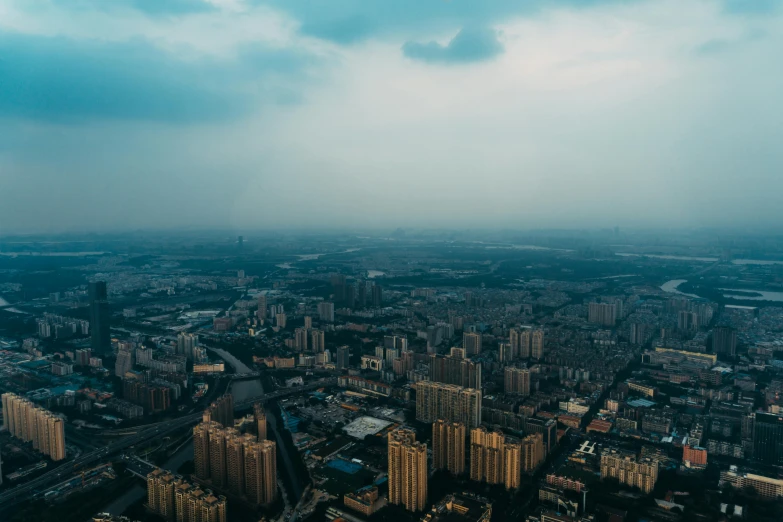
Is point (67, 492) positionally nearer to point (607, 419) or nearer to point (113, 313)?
point (607, 419)

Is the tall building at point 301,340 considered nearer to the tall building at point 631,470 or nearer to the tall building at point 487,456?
the tall building at point 487,456

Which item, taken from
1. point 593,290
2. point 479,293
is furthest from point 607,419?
point 593,290

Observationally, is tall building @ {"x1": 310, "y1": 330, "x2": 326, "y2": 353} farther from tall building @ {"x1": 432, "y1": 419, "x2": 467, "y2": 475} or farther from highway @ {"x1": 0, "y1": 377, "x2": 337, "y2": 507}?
tall building @ {"x1": 432, "y1": 419, "x2": 467, "y2": 475}

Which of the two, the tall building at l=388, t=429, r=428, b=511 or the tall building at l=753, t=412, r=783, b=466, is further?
the tall building at l=753, t=412, r=783, b=466

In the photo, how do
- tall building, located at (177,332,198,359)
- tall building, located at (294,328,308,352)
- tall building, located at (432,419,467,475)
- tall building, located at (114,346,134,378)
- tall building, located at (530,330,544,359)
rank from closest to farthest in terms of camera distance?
tall building, located at (432,419,467,475)
tall building, located at (114,346,134,378)
tall building, located at (177,332,198,359)
tall building, located at (530,330,544,359)
tall building, located at (294,328,308,352)

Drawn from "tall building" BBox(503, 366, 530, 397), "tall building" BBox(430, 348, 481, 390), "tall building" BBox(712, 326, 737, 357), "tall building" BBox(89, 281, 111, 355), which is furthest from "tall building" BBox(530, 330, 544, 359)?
"tall building" BBox(89, 281, 111, 355)

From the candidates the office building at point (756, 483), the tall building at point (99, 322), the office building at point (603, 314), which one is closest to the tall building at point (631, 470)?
the office building at point (756, 483)
